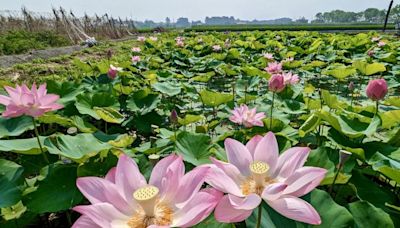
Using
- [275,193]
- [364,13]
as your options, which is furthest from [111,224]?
[364,13]

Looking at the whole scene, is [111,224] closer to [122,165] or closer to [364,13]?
[122,165]

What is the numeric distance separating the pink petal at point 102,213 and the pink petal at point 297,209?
1.04 ft

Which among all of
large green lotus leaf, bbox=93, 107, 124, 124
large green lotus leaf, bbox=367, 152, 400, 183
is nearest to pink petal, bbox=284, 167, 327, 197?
large green lotus leaf, bbox=367, 152, 400, 183

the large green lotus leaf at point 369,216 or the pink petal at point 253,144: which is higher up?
the pink petal at point 253,144

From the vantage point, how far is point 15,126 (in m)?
1.84

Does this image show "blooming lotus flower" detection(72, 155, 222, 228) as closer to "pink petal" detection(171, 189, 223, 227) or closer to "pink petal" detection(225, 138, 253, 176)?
"pink petal" detection(171, 189, 223, 227)

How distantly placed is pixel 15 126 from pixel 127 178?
4.65 ft

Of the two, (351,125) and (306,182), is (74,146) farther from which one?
(351,125)

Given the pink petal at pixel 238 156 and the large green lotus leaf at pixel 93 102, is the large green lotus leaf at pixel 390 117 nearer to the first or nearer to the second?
the pink petal at pixel 238 156

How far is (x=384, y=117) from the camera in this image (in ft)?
5.90

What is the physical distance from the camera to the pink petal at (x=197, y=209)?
597 millimetres

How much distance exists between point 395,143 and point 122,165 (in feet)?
4.97

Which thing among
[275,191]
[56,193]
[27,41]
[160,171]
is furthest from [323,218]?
[27,41]

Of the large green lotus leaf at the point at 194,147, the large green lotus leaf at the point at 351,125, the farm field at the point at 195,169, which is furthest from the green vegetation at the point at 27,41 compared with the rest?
the large green lotus leaf at the point at 351,125
